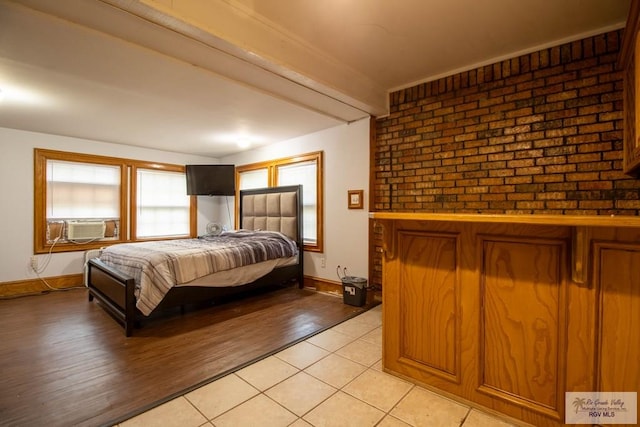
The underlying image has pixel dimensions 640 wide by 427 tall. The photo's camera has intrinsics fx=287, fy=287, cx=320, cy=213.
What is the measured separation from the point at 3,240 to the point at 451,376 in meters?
5.84

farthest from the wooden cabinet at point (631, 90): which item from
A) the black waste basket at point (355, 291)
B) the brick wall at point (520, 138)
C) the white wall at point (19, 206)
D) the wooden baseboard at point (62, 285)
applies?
the white wall at point (19, 206)

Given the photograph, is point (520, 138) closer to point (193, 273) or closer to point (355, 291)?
point (355, 291)

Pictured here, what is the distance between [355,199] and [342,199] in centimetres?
26

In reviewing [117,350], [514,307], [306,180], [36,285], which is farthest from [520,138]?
[36,285]

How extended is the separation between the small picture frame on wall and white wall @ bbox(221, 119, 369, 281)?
0.18 feet

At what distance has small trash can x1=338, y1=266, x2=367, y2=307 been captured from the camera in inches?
140

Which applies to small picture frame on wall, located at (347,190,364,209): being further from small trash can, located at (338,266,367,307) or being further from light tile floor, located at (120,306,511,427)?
light tile floor, located at (120,306,511,427)

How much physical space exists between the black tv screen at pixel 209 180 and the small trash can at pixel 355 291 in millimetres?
3379

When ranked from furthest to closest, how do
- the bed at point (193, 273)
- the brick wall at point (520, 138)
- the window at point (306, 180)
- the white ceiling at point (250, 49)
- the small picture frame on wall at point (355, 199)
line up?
the window at point (306, 180), the small picture frame on wall at point (355, 199), the bed at point (193, 273), the brick wall at point (520, 138), the white ceiling at point (250, 49)

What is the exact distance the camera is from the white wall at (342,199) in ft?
12.8

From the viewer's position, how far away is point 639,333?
4.04ft

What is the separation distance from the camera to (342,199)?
4.16m

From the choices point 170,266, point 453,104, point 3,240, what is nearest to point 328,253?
point 170,266

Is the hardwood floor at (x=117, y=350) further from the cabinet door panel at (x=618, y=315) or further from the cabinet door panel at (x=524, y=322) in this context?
the cabinet door panel at (x=618, y=315)
